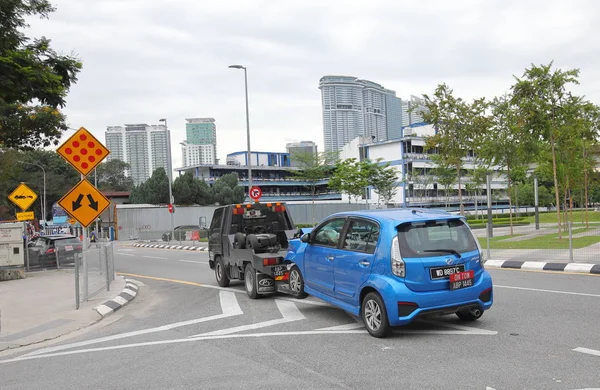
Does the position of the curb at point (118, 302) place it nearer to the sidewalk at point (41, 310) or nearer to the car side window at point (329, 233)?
the sidewalk at point (41, 310)

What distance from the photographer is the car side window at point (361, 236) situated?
22.2ft

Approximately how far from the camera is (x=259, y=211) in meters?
11.9

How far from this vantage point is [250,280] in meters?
10.4

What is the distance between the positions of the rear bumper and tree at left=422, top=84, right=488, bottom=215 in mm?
18492

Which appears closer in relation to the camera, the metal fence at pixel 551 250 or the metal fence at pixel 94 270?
the metal fence at pixel 94 270

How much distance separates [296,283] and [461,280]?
3188 mm

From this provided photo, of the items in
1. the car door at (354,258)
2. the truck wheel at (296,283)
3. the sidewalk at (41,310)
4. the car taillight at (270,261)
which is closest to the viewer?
the car door at (354,258)

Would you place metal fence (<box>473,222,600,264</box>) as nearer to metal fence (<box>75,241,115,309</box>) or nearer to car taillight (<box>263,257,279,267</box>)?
car taillight (<box>263,257,279,267</box>)

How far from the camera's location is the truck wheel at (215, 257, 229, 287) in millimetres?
12252

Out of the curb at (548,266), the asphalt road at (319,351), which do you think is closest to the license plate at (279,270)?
the asphalt road at (319,351)

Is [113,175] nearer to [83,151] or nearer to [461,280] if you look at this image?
[83,151]

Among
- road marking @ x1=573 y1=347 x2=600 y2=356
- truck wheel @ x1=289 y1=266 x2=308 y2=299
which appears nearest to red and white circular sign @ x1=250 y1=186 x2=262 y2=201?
truck wheel @ x1=289 y1=266 x2=308 y2=299

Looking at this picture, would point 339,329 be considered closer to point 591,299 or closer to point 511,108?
point 591,299

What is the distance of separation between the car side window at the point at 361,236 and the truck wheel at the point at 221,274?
18.4 ft
